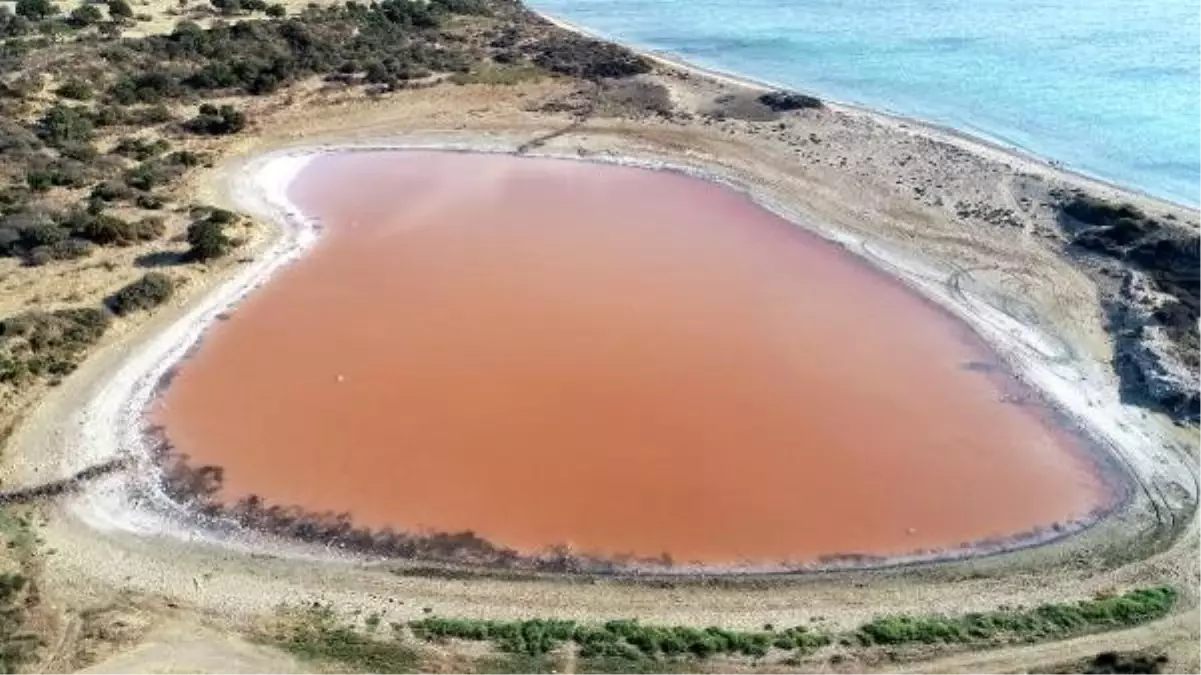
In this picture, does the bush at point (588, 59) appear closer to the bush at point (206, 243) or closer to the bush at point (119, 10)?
the bush at point (119, 10)

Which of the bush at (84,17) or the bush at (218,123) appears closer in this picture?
the bush at (218,123)

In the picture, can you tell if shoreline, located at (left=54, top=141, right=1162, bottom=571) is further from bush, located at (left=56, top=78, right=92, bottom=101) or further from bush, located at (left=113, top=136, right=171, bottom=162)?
bush, located at (left=56, top=78, right=92, bottom=101)

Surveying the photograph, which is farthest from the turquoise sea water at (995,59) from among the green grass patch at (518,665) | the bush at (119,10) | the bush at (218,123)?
the green grass patch at (518,665)

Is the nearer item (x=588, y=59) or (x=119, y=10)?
(x=588, y=59)

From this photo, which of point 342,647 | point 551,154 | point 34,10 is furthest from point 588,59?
point 342,647

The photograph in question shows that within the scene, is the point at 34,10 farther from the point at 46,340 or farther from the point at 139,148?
the point at 46,340

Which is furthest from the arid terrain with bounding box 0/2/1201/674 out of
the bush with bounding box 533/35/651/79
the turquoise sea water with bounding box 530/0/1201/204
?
the turquoise sea water with bounding box 530/0/1201/204
